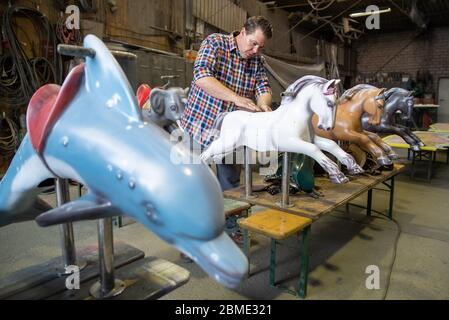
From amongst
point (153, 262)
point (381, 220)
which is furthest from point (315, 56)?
point (153, 262)

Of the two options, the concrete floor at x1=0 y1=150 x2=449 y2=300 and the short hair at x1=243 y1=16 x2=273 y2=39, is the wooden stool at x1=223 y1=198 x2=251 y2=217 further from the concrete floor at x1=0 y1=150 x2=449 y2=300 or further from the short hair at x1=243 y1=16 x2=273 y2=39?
the short hair at x1=243 y1=16 x2=273 y2=39

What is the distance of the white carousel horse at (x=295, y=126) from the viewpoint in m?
1.57

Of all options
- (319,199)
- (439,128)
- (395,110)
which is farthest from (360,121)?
(439,128)

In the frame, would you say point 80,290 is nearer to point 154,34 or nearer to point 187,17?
point 154,34

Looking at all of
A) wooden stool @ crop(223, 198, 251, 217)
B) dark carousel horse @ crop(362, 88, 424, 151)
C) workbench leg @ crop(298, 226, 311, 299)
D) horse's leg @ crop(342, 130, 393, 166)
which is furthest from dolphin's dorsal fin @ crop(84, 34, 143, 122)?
dark carousel horse @ crop(362, 88, 424, 151)

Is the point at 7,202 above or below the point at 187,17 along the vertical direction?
below

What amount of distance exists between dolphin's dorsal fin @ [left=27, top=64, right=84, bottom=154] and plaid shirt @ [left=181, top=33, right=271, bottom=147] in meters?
0.93

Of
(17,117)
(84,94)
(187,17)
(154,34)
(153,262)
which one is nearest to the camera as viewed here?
(84,94)

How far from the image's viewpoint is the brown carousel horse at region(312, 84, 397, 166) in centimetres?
237

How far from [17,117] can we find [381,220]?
3.68 m

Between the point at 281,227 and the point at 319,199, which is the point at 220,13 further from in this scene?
the point at 281,227

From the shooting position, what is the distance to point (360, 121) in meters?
2.44

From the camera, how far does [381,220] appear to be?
2.94m

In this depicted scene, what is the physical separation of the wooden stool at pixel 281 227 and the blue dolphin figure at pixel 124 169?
0.98 meters
